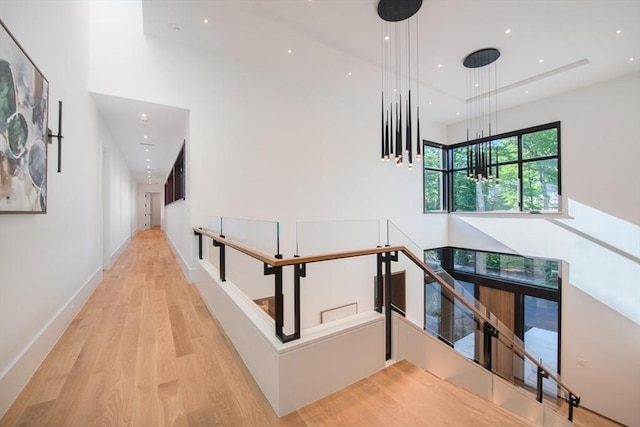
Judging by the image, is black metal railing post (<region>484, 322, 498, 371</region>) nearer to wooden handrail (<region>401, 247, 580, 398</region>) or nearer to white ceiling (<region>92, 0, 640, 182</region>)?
wooden handrail (<region>401, 247, 580, 398</region>)

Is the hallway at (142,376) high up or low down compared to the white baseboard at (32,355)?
down

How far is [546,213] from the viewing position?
6.79 meters

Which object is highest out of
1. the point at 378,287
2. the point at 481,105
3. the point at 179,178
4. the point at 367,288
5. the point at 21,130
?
the point at 481,105

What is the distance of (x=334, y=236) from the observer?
2453 mm

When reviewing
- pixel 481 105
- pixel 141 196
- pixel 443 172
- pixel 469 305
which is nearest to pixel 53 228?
pixel 469 305

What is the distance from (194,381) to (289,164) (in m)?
4.31

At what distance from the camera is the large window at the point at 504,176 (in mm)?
6688

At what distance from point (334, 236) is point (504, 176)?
750 cm

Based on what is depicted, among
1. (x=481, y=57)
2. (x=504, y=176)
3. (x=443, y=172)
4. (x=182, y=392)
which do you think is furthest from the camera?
(x=443, y=172)

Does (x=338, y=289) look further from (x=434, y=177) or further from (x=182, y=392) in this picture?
(x=434, y=177)

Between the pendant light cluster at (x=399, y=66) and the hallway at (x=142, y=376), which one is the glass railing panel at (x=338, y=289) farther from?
the pendant light cluster at (x=399, y=66)

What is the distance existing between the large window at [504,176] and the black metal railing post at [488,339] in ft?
10.2

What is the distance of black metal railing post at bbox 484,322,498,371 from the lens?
141 inches

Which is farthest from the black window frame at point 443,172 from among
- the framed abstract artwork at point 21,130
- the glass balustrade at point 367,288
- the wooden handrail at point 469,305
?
the framed abstract artwork at point 21,130
